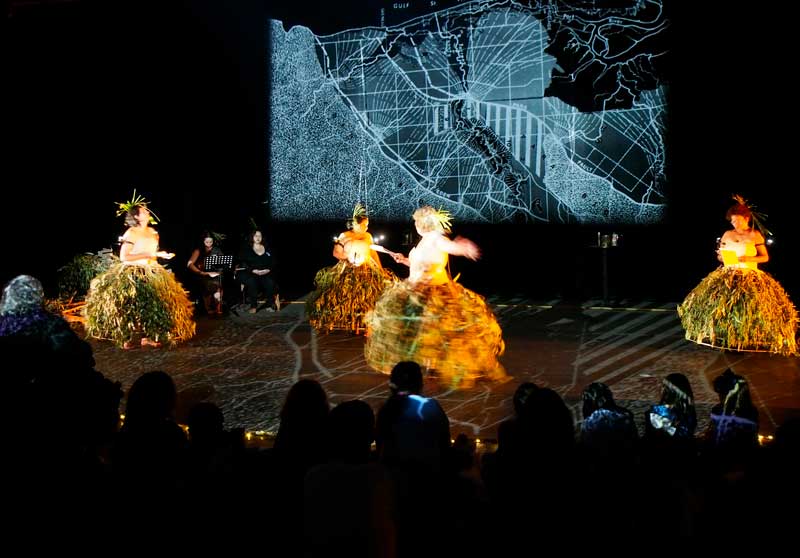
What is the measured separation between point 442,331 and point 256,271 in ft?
12.1

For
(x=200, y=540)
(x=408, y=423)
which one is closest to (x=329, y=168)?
(x=408, y=423)

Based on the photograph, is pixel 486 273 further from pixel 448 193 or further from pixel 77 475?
pixel 77 475

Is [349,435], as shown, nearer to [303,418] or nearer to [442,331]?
[303,418]

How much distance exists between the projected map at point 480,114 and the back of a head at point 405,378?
5035 mm

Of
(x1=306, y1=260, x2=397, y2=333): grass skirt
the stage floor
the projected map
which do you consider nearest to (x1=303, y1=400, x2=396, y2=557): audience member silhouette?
the stage floor

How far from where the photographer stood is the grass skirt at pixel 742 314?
230 inches

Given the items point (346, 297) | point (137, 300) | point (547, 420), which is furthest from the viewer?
point (346, 297)

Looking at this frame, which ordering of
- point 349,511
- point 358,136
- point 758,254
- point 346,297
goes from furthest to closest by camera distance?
point 358,136 < point 346,297 < point 758,254 < point 349,511

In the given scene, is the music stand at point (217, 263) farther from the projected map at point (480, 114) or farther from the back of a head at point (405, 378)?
the back of a head at point (405, 378)

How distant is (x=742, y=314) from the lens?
5895 millimetres

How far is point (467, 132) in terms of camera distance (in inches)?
315

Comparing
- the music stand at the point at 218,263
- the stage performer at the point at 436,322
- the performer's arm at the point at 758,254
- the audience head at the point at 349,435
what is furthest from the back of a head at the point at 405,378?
the music stand at the point at 218,263

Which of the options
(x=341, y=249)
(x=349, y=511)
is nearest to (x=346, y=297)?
(x=341, y=249)

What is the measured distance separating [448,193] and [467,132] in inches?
26.5
